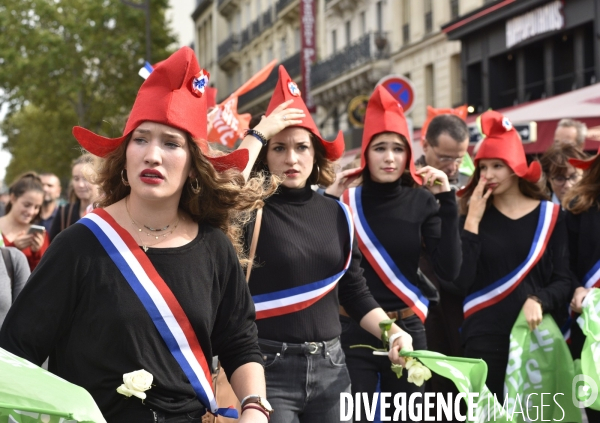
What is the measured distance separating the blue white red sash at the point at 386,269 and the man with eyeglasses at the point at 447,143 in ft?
4.61

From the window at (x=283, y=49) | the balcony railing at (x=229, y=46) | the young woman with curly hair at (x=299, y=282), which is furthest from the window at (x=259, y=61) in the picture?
the young woman with curly hair at (x=299, y=282)

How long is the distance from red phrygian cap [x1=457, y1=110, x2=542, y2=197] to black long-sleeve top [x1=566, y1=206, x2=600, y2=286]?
0.34m

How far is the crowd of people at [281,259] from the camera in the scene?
9.68 feet

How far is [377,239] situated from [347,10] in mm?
32894

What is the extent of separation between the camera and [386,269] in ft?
17.1

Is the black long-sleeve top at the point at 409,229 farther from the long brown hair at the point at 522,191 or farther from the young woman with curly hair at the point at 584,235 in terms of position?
the young woman with curly hair at the point at 584,235

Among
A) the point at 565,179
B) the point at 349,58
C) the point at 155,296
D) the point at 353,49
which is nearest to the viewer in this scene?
the point at 155,296

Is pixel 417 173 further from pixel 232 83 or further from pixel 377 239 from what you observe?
pixel 232 83

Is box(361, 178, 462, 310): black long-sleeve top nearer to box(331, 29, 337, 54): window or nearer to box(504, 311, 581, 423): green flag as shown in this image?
box(504, 311, 581, 423): green flag

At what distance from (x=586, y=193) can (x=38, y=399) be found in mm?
4229

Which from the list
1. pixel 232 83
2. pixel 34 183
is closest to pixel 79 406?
pixel 34 183

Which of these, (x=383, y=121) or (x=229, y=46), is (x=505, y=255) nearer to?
(x=383, y=121)

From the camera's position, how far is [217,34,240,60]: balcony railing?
57.7 m

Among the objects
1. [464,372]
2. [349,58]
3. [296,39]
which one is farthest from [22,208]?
[296,39]
